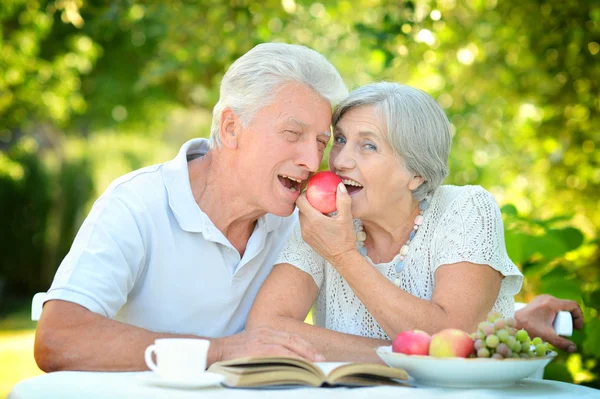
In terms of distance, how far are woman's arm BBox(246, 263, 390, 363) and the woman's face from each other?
38 centimetres

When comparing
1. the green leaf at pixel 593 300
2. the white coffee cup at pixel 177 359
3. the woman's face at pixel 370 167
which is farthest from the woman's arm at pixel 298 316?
the green leaf at pixel 593 300

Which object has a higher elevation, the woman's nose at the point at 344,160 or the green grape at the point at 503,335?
the woman's nose at the point at 344,160

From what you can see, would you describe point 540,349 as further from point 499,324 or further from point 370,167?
point 370,167

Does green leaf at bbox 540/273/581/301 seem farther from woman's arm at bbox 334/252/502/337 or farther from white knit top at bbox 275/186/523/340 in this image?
woman's arm at bbox 334/252/502/337

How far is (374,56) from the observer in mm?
5523

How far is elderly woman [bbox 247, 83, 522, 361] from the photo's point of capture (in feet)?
9.66

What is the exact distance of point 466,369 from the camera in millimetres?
2195

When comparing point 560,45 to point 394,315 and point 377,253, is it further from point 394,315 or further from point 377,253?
point 394,315

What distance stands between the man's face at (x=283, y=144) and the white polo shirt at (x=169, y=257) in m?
0.24

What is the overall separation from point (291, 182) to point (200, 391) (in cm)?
143

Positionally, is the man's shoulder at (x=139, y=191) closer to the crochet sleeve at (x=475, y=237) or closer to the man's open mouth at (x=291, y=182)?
the man's open mouth at (x=291, y=182)

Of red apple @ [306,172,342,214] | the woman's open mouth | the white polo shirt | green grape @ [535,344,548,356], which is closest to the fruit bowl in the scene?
green grape @ [535,344,548,356]

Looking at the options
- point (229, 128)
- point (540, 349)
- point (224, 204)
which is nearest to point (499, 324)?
point (540, 349)

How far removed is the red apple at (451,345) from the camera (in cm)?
226
